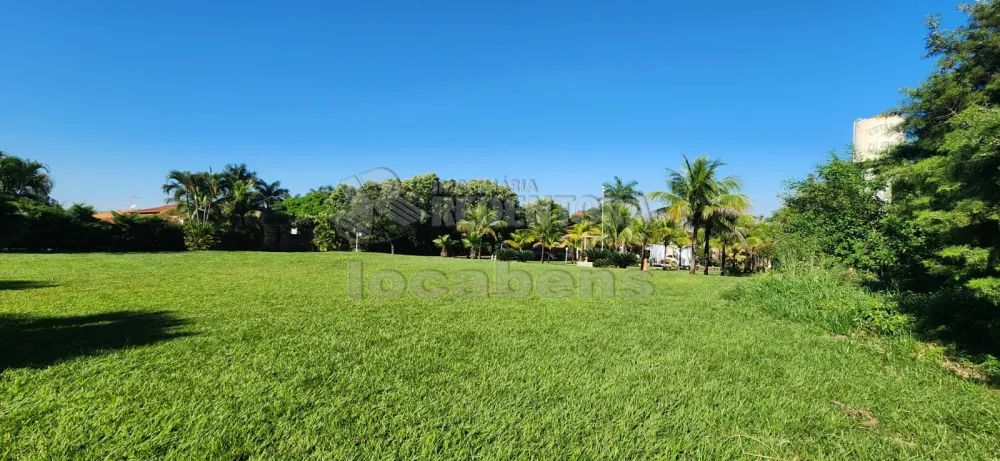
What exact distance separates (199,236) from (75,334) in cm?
2279

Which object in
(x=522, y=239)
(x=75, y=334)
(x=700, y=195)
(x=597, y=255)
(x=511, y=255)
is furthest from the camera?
(x=522, y=239)

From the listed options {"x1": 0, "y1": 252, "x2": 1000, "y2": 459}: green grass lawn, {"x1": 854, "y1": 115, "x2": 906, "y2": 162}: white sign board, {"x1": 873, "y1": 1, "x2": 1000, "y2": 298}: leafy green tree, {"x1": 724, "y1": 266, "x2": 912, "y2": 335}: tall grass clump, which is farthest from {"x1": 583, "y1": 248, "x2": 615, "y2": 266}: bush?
{"x1": 0, "y1": 252, "x2": 1000, "y2": 459}: green grass lawn

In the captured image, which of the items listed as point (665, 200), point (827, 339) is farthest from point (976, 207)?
point (665, 200)

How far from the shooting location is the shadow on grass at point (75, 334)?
13.4ft

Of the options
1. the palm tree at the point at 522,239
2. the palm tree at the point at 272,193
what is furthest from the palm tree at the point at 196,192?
the palm tree at the point at 522,239

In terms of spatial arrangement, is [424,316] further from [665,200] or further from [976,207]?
[665,200]

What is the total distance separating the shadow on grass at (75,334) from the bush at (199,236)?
21.0 m

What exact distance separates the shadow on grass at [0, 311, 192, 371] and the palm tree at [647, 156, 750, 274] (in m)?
19.1

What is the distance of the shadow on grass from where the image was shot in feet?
13.4

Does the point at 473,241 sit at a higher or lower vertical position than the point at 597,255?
higher

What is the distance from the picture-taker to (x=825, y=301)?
297 inches

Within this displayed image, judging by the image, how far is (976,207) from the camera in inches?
146

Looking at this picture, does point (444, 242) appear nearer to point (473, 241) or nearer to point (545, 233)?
point (473, 241)

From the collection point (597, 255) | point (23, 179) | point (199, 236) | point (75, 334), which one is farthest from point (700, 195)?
point (23, 179)
